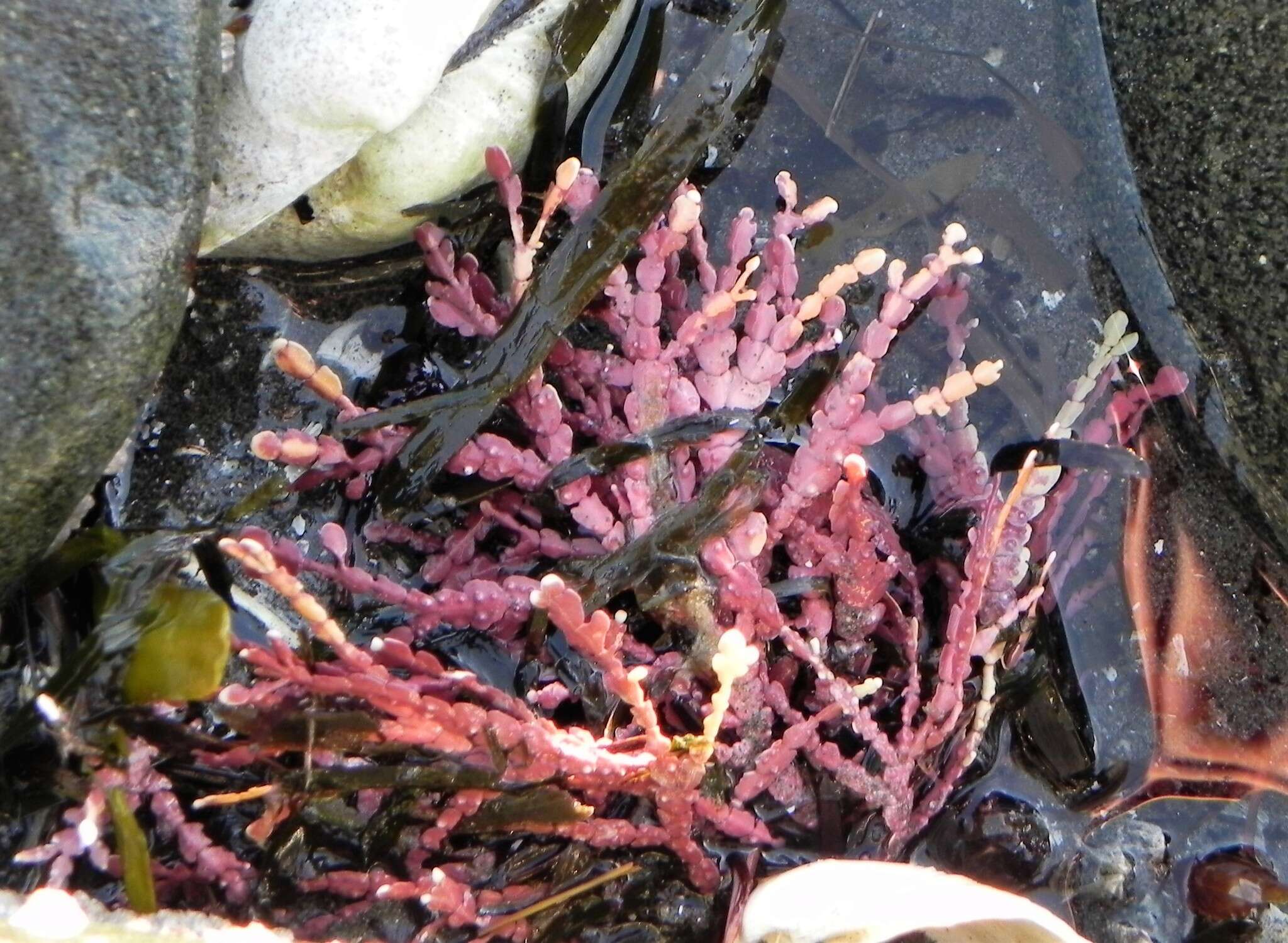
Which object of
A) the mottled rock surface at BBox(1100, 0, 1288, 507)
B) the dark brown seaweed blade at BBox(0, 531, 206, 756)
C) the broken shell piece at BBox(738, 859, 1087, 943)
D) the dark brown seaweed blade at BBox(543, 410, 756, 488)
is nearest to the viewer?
the broken shell piece at BBox(738, 859, 1087, 943)

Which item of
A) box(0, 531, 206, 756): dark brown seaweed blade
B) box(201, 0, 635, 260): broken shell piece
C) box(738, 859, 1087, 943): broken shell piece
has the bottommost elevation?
box(0, 531, 206, 756): dark brown seaweed blade

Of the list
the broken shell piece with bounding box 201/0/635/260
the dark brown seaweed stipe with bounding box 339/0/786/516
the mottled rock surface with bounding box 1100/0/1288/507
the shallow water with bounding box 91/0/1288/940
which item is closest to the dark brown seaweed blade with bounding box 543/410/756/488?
the dark brown seaweed stipe with bounding box 339/0/786/516

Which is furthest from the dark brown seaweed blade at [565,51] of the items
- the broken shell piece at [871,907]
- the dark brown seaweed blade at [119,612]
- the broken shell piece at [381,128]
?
the broken shell piece at [871,907]

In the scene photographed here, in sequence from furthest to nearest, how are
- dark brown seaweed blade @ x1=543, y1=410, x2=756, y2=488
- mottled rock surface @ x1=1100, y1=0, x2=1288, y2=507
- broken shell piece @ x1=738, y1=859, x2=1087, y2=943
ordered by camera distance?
mottled rock surface @ x1=1100, y1=0, x2=1288, y2=507 → dark brown seaweed blade @ x1=543, y1=410, x2=756, y2=488 → broken shell piece @ x1=738, y1=859, x2=1087, y2=943

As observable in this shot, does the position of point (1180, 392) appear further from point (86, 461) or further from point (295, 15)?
point (86, 461)

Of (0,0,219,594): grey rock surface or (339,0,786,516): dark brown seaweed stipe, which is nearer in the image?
(0,0,219,594): grey rock surface

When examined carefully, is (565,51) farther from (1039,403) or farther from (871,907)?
(871,907)

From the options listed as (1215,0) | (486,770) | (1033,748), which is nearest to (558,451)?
(486,770)

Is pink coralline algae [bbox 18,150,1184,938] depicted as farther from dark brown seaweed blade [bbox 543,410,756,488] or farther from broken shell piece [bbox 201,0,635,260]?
broken shell piece [bbox 201,0,635,260]
